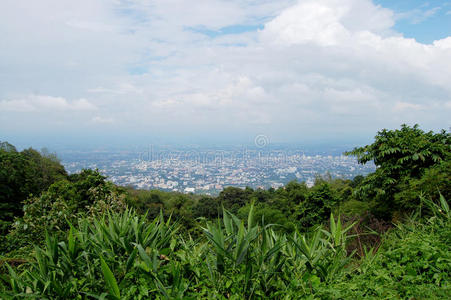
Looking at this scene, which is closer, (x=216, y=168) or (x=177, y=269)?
(x=177, y=269)

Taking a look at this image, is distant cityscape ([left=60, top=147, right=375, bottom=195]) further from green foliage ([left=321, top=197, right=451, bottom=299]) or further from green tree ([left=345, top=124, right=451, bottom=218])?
green foliage ([left=321, top=197, right=451, bottom=299])

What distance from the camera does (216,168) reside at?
63.5 m

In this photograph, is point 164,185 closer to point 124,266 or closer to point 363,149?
point 363,149

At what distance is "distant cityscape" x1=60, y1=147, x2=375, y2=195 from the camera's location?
5053cm

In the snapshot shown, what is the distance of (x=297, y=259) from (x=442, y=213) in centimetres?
212

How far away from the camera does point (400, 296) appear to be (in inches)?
83.4

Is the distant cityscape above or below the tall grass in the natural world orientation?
below

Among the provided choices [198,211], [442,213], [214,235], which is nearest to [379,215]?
[442,213]

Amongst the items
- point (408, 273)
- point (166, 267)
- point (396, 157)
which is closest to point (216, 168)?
point (396, 157)

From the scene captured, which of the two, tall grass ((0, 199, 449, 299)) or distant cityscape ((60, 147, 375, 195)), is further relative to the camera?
distant cityscape ((60, 147, 375, 195))

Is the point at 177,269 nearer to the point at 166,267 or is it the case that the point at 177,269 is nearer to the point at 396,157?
the point at 166,267

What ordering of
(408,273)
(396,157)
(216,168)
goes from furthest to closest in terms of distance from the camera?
(216,168) → (396,157) → (408,273)

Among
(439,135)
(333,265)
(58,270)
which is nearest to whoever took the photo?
(58,270)

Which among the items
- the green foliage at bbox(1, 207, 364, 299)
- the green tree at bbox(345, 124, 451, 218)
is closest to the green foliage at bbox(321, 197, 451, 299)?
the green foliage at bbox(1, 207, 364, 299)
